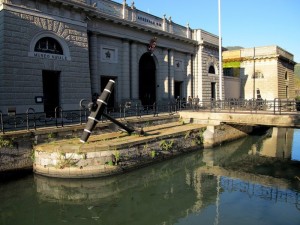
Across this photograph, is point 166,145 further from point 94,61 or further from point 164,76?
point 164,76

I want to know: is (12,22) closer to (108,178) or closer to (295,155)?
(108,178)

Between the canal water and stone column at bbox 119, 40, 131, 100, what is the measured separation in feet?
29.6

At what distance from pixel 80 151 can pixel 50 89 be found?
7.34m

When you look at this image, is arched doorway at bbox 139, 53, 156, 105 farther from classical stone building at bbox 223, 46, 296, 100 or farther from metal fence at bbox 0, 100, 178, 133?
classical stone building at bbox 223, 46, 296, 100

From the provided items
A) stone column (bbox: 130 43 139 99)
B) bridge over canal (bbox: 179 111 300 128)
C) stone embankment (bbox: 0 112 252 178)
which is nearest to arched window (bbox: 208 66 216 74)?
stone column (bbox: 130 43 139 99)

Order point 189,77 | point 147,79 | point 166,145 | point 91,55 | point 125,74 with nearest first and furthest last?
point 166,145
point 91,55
point 125,74
point 147,79
point 189,77

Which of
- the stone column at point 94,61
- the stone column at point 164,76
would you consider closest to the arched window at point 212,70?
the stone column at point 164,76

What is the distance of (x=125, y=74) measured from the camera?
22359mm

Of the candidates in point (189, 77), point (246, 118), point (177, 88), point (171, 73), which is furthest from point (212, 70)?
point (246, 118)

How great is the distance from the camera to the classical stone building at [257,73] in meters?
37.9

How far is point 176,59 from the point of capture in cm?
2791

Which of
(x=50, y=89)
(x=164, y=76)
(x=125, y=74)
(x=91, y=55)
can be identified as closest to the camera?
(x=50, y=89)

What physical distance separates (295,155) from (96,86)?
13.7 meters

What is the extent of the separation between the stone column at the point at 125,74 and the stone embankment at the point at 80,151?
7.12 meters
